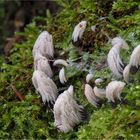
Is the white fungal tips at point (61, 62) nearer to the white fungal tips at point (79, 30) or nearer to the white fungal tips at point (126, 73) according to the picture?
the white fungal tips at point (79, 30)

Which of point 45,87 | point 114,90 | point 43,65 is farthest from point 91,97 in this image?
point 43,65

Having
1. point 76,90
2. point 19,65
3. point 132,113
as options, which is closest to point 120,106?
point 132,113

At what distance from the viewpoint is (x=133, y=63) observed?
1915 millimetres

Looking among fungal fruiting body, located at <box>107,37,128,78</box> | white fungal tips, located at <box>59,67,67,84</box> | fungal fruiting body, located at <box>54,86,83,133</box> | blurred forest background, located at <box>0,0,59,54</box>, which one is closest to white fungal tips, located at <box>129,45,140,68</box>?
fungal fruiting body, located at <box>107,37,128,78</box>

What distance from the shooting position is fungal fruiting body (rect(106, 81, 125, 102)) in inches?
74.4

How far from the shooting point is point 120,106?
1919 millimetres

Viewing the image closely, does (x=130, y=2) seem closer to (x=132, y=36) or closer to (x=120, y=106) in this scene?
(x=132, y=36)

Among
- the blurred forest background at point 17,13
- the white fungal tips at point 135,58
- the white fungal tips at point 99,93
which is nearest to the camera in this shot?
the white fungal tips at point 135,58

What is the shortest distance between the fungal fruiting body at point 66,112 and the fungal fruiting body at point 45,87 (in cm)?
14

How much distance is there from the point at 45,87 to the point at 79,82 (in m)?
0.20

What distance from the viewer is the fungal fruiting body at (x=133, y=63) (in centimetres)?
189

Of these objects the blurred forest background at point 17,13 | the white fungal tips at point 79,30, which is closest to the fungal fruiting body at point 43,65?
the white fungal tips at point 79,30

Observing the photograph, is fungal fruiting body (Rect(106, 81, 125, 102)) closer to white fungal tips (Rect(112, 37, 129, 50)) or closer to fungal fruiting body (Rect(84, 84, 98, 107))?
fungal fruiting body (Rect(84, 84, 98, 107))

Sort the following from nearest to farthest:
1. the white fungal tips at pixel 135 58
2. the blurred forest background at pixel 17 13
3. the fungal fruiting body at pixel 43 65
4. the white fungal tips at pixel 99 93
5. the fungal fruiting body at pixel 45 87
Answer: the white fungal tips at pixel 135 58 → the white fungal tips at pixel 99 93 → the fungal fruiting body at pixel 45 87 → the fungal fruiting body at pixel 43 65 → the blurred forest background at pixel 17 13
